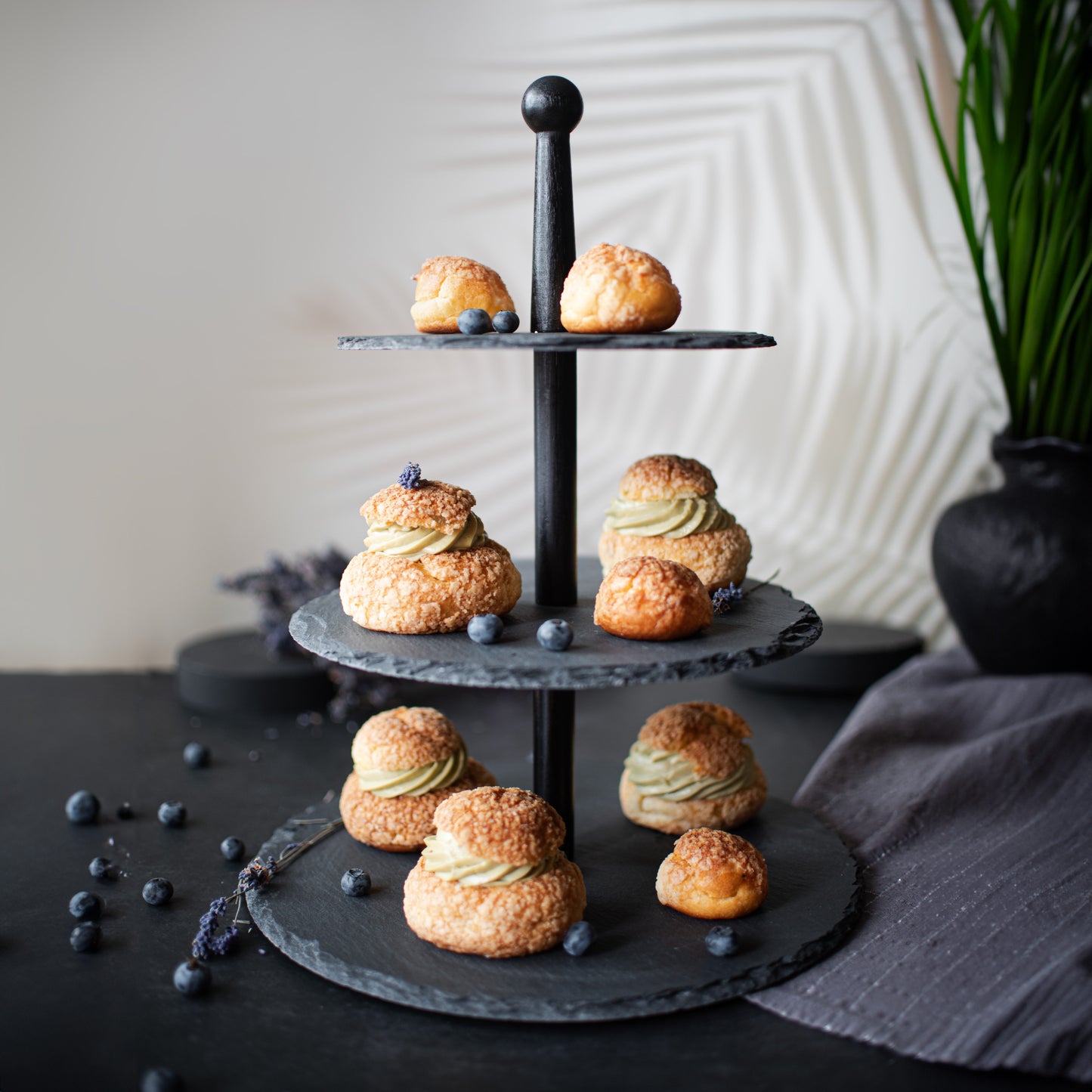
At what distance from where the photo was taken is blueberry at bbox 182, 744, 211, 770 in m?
2.61

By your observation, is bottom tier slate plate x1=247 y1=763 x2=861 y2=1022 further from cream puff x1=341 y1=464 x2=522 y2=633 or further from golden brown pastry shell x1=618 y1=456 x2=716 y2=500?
golden brown pastry shell x1=618 y1=456 x2=716 y2=500

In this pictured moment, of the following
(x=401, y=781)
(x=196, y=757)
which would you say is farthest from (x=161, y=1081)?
(x=196, y=757)

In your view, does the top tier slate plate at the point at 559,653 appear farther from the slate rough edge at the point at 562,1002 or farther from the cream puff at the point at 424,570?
the slate rough edge at the point at 562,1002

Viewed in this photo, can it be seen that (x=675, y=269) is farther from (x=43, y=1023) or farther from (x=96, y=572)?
(x=43, y=1023)

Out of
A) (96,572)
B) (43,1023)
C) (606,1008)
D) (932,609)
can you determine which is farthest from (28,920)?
(932,609)

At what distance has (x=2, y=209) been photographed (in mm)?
3143

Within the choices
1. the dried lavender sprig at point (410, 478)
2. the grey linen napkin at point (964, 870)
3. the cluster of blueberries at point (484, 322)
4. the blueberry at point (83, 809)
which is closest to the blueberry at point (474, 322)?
the cluster of blueberries at point (484, 322)

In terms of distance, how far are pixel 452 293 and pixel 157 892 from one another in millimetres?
1093

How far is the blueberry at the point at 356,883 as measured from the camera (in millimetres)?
1834

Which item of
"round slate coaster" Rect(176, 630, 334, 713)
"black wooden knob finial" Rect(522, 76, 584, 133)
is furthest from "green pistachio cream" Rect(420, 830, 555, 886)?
"round slate coaster" Rect(176, 630, 334, 713)

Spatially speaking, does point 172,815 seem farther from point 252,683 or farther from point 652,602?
point 652,602

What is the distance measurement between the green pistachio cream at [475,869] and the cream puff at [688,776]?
450 mm

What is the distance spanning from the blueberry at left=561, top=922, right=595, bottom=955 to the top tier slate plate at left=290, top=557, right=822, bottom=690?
1.18 ft

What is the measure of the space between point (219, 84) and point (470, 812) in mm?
2347
